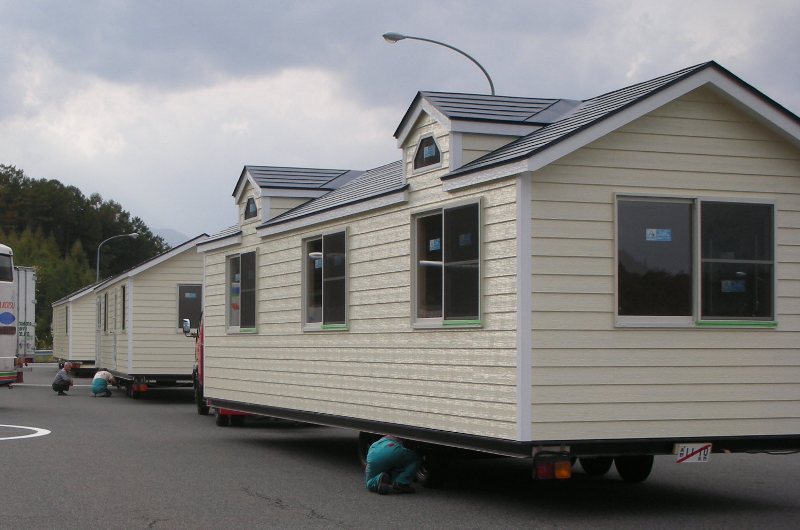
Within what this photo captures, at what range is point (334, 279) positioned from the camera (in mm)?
14578

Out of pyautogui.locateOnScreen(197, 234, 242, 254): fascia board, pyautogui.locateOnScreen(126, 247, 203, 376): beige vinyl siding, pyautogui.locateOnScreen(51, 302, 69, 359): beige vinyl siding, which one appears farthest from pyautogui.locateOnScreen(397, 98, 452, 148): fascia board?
pyautogui.locateOnScreen(51, 302, 69, 359): beige vinyl siding

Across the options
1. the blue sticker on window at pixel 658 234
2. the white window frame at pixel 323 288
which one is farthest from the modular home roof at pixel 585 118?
the white window frame at pixel 323 288

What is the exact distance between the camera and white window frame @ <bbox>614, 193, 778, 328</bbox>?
10719 millimetres

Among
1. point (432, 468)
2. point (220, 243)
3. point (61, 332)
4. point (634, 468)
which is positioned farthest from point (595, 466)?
point (61, 332)

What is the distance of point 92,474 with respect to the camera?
1323 cm

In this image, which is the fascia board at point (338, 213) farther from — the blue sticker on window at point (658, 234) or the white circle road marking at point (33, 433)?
the white circle road marking at point (33, 433)

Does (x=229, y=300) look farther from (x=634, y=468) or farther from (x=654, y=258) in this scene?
(x=654, y=258)

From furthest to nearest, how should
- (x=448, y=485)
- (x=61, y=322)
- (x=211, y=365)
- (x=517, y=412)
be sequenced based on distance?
1. (x=61, y=322)
2. (x=211, y=365)
3. (x=448, y=485)
4. (x=517, y=412)

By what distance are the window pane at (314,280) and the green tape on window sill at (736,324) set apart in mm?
5542

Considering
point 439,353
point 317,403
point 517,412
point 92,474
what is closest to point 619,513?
point 517,412

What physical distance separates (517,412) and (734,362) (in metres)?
2.21

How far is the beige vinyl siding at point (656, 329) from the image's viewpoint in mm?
10453

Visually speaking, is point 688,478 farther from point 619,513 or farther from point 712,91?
point 712,91

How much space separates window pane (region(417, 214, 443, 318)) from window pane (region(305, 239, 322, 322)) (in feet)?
9.18
